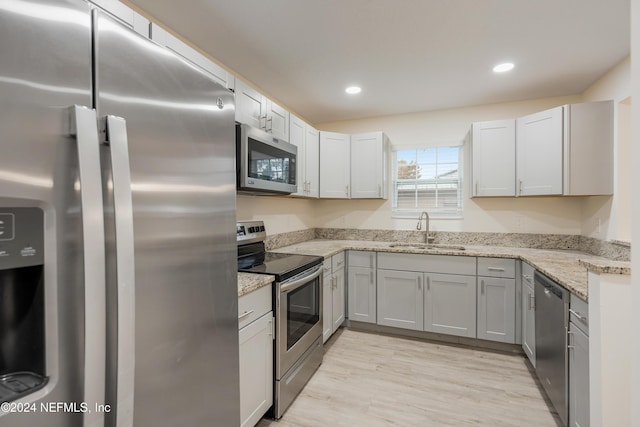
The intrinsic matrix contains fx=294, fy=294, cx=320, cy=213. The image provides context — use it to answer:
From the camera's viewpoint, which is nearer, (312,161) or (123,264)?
(123,264)

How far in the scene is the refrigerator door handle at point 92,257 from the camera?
1.92ft

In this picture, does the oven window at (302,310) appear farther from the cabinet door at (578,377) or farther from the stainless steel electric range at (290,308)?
the cabinet door at (578,377)

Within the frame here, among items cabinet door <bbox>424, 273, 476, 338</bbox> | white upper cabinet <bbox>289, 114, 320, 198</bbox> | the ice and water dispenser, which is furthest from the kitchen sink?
the ice and water dispenser

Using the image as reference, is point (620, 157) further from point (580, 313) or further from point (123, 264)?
point (123, 264)

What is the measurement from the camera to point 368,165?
11.6 feet

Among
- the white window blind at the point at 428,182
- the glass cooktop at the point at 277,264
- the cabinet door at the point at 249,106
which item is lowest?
the glass cooktop at the point at 277,264

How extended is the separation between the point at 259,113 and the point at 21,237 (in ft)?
6.37

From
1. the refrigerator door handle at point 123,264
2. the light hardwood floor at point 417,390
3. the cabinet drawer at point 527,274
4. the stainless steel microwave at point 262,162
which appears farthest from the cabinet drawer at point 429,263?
the refrigerator door handle at point 123,264

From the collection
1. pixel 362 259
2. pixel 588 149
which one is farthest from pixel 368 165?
pixel 588 149

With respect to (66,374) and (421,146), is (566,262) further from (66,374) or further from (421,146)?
(66,374)

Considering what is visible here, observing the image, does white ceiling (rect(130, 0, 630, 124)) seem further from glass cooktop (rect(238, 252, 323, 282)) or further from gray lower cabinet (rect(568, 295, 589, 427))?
gray lower cabinet (rect(568, 295, 589, 427))

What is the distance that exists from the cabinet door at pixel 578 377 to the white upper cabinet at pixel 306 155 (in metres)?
2.20

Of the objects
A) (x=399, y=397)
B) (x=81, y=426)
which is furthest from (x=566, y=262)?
(x=81, y=426)

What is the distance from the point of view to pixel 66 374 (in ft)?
1.89
